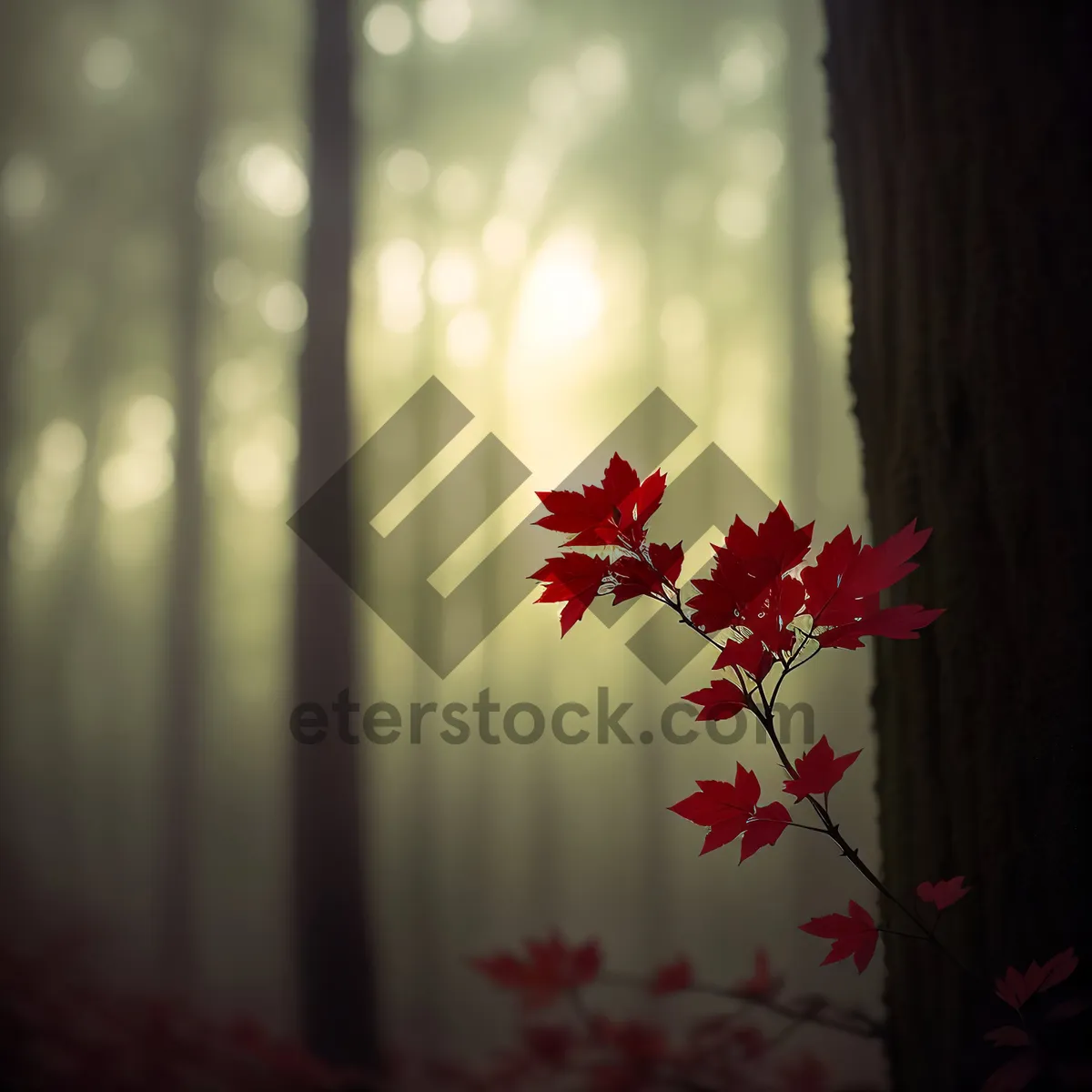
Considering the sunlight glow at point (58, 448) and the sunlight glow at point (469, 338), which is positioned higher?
the sunlight glow at point (469, 338)

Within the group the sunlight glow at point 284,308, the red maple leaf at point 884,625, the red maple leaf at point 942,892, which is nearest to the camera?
the red maple leaf at point 884,625

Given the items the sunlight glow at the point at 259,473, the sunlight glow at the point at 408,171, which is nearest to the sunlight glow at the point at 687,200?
the sunlight glow at the point at 408,171

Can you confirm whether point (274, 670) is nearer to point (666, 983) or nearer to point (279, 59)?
point (666, 983)

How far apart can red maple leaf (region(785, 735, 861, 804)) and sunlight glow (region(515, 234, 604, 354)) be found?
83 cm

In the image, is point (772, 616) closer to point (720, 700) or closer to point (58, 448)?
point (720, 700)

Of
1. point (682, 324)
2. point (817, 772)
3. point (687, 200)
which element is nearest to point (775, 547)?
point (817, 772)

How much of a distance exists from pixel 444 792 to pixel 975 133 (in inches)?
39.9

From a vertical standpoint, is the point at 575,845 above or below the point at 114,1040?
above

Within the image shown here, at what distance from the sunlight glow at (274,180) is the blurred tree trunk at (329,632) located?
0.03m

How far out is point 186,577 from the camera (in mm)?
1201

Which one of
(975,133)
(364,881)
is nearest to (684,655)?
(364,881)

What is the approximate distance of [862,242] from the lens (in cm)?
73

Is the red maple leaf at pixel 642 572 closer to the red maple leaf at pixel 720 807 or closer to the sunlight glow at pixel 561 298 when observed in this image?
the red maple leaf at pixel 720 807

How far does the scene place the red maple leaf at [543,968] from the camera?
3.75ft
